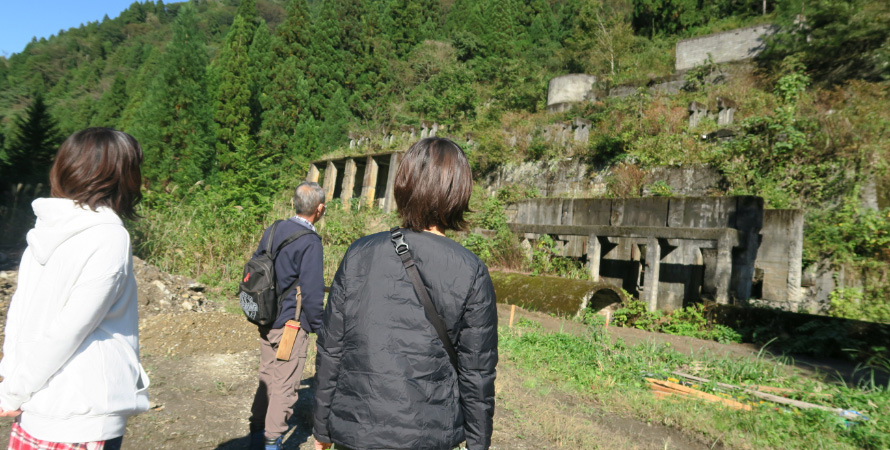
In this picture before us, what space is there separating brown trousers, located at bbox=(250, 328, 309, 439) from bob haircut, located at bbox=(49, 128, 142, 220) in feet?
5.02

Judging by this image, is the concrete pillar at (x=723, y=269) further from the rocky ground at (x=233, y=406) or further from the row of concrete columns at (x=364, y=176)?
the row of concrete columns at (x=364, y=176)

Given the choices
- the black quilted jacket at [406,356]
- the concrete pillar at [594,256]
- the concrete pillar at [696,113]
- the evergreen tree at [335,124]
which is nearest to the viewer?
the black quilted jacket at [406,356]

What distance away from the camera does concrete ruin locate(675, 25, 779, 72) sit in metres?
17.7

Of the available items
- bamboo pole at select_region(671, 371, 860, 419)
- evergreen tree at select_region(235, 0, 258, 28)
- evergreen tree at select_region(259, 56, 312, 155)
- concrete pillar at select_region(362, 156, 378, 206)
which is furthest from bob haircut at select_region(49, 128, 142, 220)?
evergreen tree at select_region(235, 0, 258, 28)

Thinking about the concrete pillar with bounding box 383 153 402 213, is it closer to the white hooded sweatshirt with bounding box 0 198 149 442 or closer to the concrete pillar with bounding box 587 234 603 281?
the concrete pillar with bounding box 587 234 603 281

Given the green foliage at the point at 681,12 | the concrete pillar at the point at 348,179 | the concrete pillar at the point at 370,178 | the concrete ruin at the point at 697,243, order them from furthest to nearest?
the green foliage at the point at 681,12 → the concrete pillar at the point at 348,179 → the concrete pillar at the point at 370,178 → the concrete ruin at the point at 697,243

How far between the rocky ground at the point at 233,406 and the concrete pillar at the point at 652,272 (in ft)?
6.11

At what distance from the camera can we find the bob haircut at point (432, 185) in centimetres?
166

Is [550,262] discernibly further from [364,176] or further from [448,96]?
[448,96]

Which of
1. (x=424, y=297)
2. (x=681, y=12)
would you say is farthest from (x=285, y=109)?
(x=424, y=297)

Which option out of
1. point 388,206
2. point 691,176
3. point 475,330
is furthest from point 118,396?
point 388,206

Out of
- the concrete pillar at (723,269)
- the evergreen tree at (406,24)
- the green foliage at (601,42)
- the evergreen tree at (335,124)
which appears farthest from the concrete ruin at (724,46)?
the evergreen tree at (406,24)

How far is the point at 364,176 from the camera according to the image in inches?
706

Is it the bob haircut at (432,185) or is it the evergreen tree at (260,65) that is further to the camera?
the evergreen tree at (260,65)
